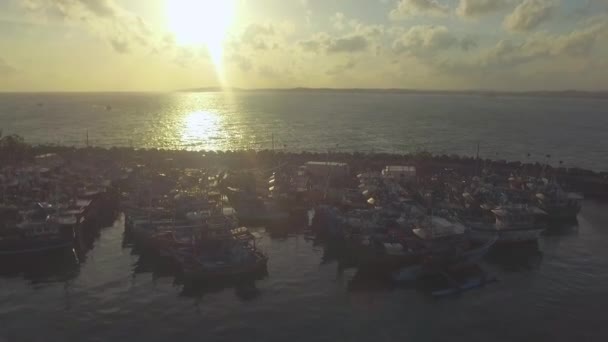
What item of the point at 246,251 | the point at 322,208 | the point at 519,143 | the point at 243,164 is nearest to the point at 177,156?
the point at 243,164

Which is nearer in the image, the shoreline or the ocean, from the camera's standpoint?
the ocean

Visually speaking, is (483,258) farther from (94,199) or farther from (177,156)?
(177,156)

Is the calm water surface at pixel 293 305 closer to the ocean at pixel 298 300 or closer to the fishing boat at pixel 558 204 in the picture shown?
the ocean at pixel 298 300

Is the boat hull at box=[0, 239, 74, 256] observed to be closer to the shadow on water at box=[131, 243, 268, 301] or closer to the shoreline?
the shadow on water at box=[131, 243, 268, 301]

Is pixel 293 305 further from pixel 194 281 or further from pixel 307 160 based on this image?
pixel 307 160

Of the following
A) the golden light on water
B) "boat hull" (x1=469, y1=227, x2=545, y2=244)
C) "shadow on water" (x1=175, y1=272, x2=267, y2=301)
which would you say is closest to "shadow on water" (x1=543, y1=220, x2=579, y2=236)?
"boat hull" (x1=469, y1=227, x2=545, y2=244)
